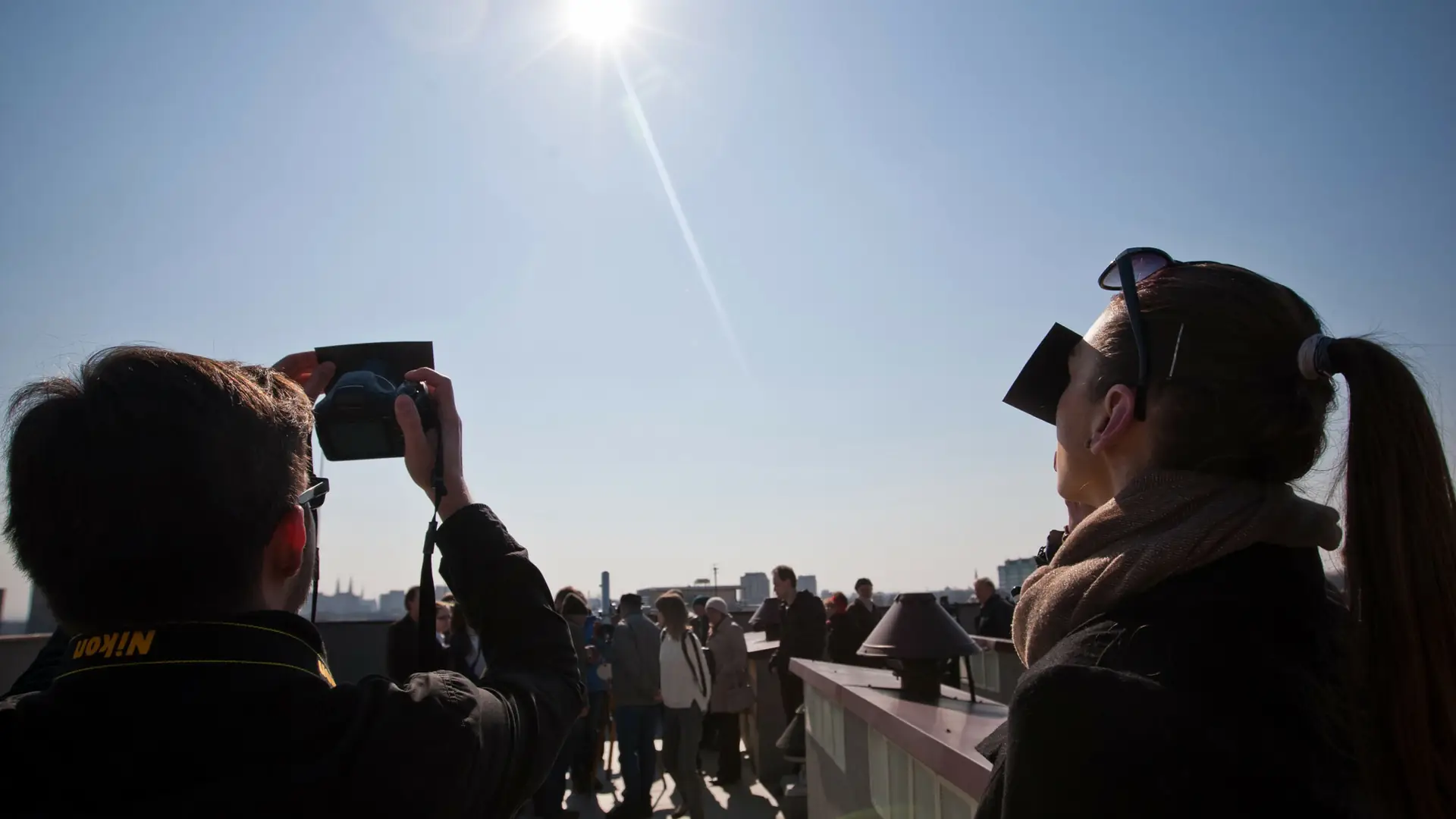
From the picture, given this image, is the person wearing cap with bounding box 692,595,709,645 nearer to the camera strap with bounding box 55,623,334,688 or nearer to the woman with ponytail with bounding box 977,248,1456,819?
the woman with ponytail with bounding box 977,248,1456,819

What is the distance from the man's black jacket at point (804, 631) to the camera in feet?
31.4

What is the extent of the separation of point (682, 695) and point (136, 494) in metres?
6.89

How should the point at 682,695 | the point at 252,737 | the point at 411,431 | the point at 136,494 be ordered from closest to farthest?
the point at 252,737 < the point at 136,494 < the point at 411,431 < the point at 682,695

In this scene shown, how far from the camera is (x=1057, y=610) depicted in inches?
53.3

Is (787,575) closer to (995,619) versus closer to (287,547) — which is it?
(995,619)

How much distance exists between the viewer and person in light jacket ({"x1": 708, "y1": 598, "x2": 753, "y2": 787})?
9484mm

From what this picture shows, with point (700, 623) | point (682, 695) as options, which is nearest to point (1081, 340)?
point (682, 695)

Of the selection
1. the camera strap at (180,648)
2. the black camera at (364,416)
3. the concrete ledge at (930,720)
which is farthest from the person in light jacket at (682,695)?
the camera strap at (180,648)

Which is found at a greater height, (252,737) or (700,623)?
(252,737)

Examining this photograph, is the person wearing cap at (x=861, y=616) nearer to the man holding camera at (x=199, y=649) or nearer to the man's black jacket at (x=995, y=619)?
the man's black jacket at (x=995, y=619)

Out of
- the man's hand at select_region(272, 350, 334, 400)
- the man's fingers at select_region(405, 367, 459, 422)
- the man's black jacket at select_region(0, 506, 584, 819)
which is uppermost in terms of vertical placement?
the man's hand at select_region(272, 350, 334, 400)

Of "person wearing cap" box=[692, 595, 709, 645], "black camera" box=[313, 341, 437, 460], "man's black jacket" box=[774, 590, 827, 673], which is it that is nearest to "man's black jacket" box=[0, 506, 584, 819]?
"black camera" box=[313, 341, 437, 460]

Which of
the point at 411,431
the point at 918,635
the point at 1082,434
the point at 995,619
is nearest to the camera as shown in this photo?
the point at 1082,434

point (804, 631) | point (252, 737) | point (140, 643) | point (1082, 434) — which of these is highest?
point (1082, 434)
